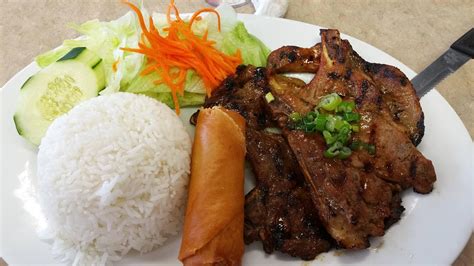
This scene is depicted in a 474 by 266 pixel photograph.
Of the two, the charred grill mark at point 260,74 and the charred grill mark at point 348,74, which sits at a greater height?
the charred grill mark at point 348,74

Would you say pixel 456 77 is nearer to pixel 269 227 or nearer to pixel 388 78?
pixel 388 78

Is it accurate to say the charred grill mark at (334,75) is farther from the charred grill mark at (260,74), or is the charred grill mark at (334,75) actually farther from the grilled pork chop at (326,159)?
the charred grill mark at (260,74)

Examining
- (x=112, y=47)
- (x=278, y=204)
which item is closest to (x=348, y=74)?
(x=278, y=204)

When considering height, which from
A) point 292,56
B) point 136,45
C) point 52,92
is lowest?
point 52,92

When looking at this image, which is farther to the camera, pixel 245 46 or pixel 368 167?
pixel 245 46

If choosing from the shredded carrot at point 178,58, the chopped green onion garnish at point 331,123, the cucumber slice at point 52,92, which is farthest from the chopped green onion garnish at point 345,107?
the cucumber slice at point 52,92

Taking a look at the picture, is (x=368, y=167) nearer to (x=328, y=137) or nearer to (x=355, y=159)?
(x=355, y=159)

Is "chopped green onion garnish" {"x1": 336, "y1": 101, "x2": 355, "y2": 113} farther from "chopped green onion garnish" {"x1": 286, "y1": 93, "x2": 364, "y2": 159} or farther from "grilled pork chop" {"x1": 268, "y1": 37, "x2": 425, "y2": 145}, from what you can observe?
"grilled pork chop" {"x1": 268, "y1": 37, "x2": 425, "y2": 145}
